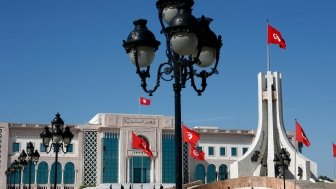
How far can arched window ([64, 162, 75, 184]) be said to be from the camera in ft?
202

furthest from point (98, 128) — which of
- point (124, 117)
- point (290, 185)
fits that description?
point (290, 185)

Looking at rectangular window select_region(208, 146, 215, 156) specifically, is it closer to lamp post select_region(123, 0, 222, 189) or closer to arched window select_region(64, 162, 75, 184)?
arched window select_region(64, 162, 75, 184)

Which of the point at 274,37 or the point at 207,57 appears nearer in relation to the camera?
the point at 207,57

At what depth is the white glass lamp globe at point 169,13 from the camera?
9008 mm

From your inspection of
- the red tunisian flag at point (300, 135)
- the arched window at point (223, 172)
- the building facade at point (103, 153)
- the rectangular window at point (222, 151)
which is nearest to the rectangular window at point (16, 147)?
the building facade at point (103, 153)

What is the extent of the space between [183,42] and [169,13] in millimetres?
1156

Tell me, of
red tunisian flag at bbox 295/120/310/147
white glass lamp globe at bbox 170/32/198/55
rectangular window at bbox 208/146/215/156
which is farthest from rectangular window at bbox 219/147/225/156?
white glass lamp globe at bbox 170/32/198/55

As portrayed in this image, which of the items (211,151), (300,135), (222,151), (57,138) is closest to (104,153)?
(211,151)

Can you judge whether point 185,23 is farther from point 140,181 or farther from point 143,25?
point 140,181

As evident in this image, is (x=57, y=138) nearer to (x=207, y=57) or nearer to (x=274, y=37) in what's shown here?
(x=207, y=57)

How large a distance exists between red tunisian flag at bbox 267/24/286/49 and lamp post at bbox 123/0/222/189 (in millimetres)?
37499

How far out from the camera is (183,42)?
317 inches

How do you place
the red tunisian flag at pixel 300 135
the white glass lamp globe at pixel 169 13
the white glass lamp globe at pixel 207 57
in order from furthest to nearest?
1. the red tunisian flag at pixel 300 135
2. the white glass lamp globe at pixel 207 57
3. the white glass lamp globe at pixel 169 13

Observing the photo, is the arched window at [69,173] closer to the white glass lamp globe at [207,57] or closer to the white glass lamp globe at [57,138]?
the white glass lamp globe at [57,138]
